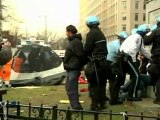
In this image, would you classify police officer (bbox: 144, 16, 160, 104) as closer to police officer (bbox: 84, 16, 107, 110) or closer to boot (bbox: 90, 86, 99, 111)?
police officer (bbox: 84, 16, 107, 110)

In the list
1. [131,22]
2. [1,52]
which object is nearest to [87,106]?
[1,52]

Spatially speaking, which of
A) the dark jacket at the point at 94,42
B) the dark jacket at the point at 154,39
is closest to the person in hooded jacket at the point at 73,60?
the dark jacket at the point at 94,42

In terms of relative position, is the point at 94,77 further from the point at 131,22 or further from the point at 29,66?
the point at 131,22

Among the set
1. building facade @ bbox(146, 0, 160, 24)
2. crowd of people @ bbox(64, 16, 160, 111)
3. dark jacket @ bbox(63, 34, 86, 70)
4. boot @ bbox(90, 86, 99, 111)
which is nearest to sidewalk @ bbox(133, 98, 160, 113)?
crowd of people @ bbox(64, 16, 160, 111)

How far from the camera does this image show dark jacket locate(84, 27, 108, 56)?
871 centimetres

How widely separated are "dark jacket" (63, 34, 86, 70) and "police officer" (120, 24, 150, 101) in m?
1.18

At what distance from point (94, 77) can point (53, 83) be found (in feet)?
29.8

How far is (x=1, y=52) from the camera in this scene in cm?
621

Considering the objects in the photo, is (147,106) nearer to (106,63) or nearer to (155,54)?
(155,54)

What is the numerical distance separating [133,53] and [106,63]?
35.8 inches

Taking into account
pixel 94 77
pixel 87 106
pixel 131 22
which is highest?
pixel 131 22

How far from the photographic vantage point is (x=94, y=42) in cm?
875

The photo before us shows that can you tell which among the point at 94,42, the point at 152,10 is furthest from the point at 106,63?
the point at 152,10

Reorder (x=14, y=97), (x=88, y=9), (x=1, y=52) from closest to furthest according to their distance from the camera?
(x=1, y=52)
(x=14, y=97)
(x=88, y=9)
